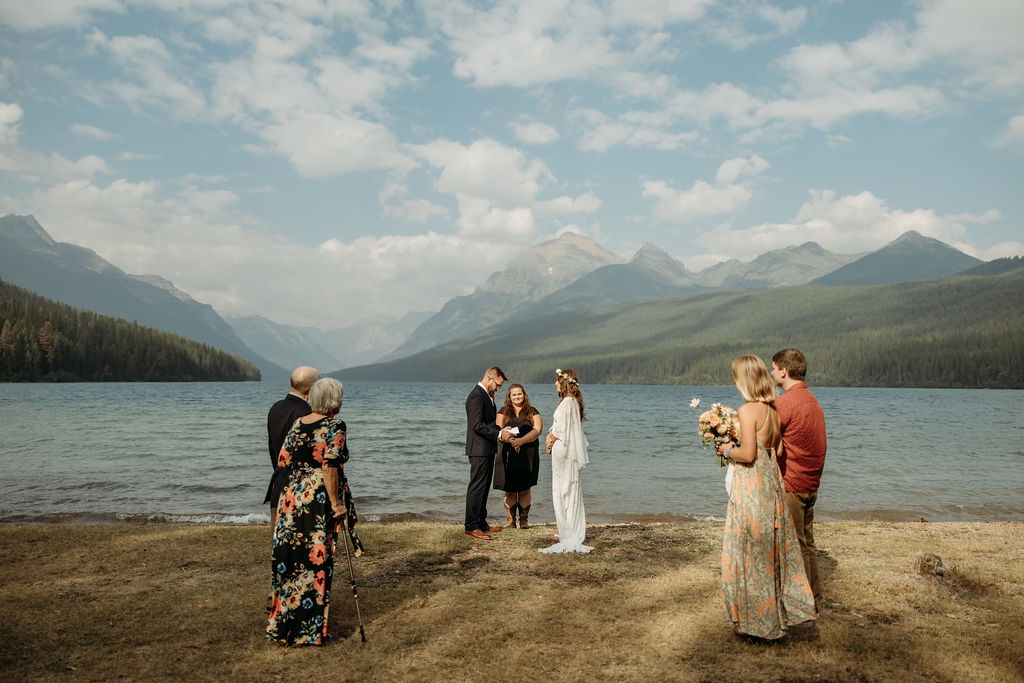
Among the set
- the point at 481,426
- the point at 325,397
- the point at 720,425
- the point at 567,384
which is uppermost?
the point at 325,397

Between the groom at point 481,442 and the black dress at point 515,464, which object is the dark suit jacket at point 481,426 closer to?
the groom at point 481,442

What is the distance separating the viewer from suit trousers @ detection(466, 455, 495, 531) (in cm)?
1185

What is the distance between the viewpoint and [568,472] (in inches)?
439

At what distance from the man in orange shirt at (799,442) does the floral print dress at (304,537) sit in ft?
16.9

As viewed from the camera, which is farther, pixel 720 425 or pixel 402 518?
pixel 402 518

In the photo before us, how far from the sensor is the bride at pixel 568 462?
11.0m

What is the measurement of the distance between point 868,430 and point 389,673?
2122 inches

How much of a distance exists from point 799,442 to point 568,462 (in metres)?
4.77

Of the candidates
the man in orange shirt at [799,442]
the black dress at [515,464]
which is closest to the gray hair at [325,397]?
the man in orange shirt at [799,442]

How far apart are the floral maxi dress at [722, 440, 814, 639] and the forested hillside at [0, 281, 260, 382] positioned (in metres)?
157

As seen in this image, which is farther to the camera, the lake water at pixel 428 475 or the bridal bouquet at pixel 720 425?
the lake water at pixel 428 475

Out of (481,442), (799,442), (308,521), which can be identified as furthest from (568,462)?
(308,521)

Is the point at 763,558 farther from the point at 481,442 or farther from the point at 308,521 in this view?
the point at 481,442

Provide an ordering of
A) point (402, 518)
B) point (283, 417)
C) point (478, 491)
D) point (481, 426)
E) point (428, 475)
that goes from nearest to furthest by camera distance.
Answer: point (283, 417) → point (481, 426) → point (478, 491) → point (402, 518) → point (428, 475)
